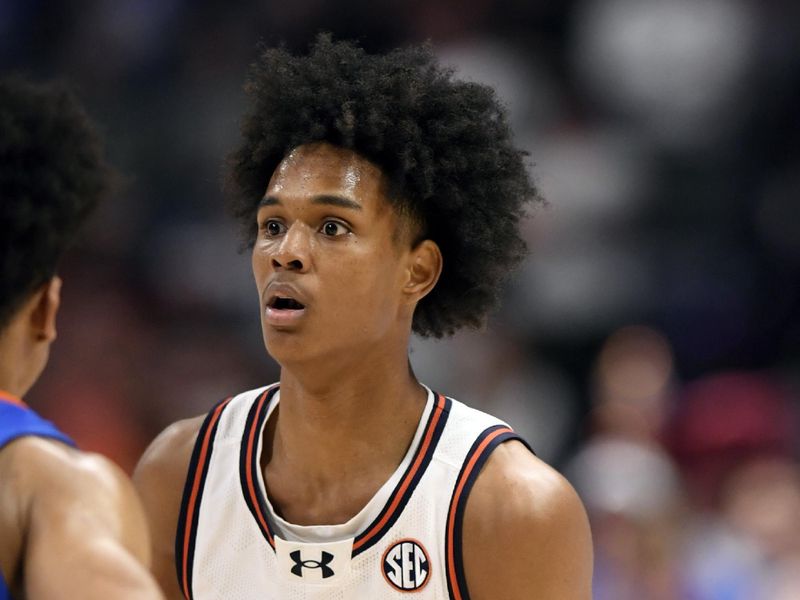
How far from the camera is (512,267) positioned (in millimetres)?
3881

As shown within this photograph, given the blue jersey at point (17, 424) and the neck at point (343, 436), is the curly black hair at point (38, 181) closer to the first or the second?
the blue jersey at point (17, 424)

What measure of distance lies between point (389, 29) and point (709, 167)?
211 centimetres

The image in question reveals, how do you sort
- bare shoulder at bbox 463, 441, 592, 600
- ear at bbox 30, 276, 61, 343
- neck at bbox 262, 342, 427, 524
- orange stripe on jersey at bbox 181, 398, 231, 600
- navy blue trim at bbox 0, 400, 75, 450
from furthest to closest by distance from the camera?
orange stripe on jersey at bbox 181, 398, 231, 600 → neck at bbox 262, 342, 427, 524 → bare shoulder at bbox 463, 441, 592, 600 → ear at bbox 30, 276, 61, 343 → navy blue trim at bbox 0, 400, 75, 450

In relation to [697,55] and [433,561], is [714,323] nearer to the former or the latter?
[697,55]

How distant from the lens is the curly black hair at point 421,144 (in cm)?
357

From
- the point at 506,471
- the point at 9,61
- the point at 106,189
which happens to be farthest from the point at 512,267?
the point at 9,61

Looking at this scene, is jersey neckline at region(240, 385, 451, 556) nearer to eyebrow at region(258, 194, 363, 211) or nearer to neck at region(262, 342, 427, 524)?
neck at region(262, 342, 427, 524)

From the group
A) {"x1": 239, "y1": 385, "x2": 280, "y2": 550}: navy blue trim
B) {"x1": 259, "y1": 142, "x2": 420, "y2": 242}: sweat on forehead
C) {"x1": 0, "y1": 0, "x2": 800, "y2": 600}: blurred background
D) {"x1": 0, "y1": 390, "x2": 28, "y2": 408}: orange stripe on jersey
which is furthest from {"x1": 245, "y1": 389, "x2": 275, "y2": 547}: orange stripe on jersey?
{"x1": 0, "y1": 0, "x2": 800, "y2": 600}: blurred background

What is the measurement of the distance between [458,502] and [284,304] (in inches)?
26.2

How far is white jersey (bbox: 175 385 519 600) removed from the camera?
343cm

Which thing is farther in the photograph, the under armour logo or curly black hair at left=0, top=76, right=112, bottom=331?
the under armour logo

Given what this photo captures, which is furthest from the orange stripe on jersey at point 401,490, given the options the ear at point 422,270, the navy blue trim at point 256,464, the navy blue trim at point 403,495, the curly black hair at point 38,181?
the curly black hair at point 38,181

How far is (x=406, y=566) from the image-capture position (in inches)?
135

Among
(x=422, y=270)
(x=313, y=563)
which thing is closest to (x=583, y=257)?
(x=422, y=270)
